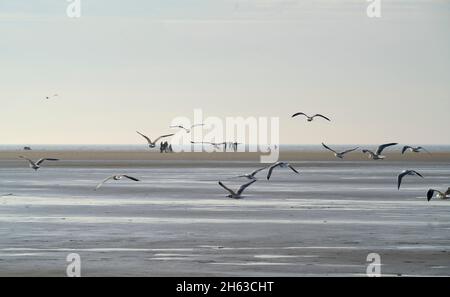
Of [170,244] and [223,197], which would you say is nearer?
[170,244]

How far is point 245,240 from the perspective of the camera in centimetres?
2405

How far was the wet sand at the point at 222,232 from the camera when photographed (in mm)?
19453

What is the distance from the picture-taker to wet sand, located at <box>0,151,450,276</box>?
19.5 meters

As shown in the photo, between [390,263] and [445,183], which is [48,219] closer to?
[390,263]

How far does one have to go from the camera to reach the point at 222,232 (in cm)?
2588

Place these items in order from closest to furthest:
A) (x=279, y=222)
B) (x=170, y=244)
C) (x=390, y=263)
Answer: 1. (x=390, y=263)
2. (x=170, y=244)
3. (x=279, y=222)

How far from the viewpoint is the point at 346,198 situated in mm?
38938

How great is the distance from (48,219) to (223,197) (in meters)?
11.2
